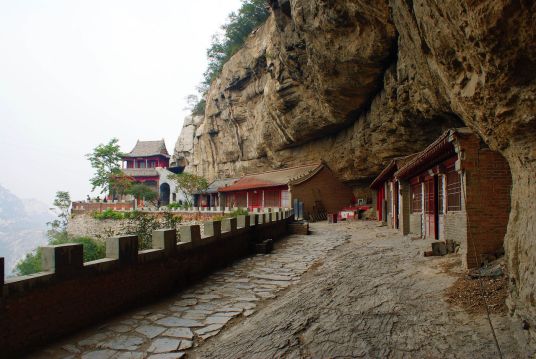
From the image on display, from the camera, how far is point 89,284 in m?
4.48

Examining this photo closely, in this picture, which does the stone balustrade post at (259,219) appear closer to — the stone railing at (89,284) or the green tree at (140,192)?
the stone railing at (89,284)

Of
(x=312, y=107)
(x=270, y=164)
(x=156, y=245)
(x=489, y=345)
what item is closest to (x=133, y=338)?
(x=156, y=245)

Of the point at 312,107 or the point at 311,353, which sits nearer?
the point at 311,353

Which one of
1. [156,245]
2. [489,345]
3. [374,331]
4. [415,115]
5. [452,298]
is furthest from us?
[415,115]

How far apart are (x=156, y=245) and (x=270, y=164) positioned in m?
25.8

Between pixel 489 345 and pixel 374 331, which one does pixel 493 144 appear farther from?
pixel 374 331

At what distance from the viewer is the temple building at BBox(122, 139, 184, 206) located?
48375 millimetres

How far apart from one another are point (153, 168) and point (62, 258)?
49230 mm

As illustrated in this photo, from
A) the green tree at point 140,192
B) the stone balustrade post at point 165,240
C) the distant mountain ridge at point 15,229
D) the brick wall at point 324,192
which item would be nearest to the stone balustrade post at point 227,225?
the stone balustrade post at point 165,240

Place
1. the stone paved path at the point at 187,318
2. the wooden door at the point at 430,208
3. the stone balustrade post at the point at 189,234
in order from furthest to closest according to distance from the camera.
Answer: the wooden door at the point at 430,208
the stone balustrade post at the point at 189,234
the stone paved path at the point at 187,318

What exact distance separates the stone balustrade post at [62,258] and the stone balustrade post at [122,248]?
635mm

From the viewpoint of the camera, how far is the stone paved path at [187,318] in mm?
3844

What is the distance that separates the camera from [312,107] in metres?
22.0

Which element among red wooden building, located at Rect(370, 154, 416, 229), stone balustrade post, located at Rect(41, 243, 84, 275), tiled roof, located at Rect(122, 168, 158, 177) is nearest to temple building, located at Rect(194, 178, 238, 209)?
tiled roof, located at Rect(122, 168, 158, 177)
